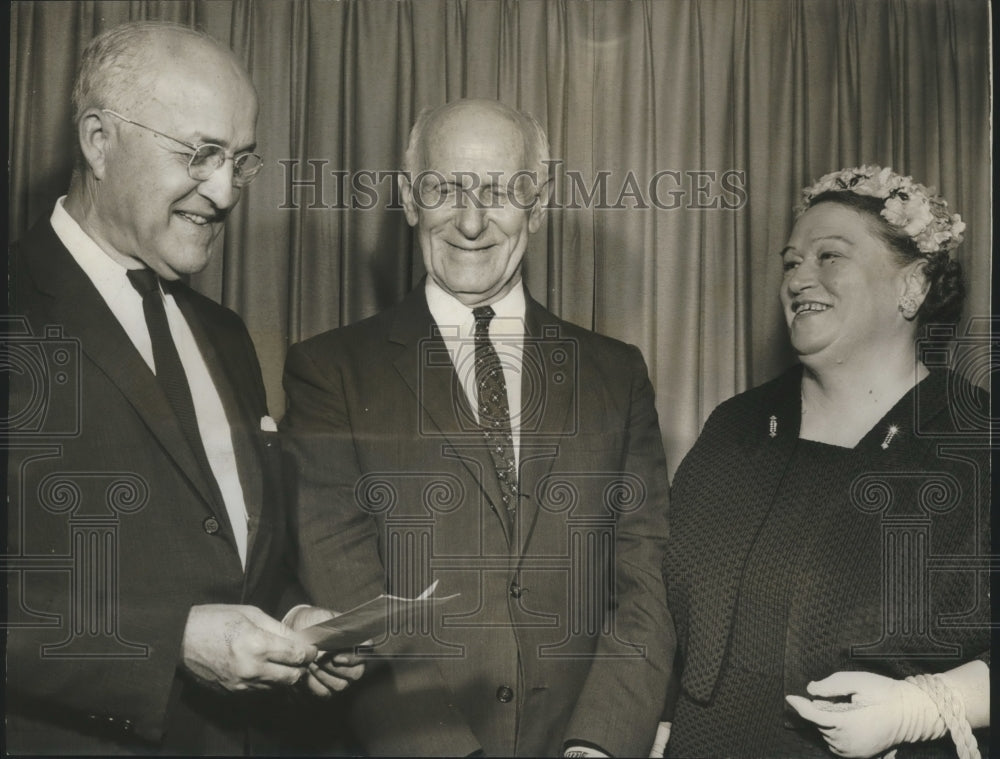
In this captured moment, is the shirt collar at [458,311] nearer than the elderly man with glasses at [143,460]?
No

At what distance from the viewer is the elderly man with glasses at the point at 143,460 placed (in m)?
2.26

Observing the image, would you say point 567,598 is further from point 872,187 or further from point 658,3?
point 658,3

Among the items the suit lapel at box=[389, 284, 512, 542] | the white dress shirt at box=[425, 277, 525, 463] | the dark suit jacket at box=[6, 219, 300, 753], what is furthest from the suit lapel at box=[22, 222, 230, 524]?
the white dress shirt at box=[425, 277, 525, 463]

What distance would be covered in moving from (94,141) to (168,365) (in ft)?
1.57

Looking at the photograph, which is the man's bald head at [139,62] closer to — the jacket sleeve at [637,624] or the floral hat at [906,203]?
the jacket sleeve at [637,624]

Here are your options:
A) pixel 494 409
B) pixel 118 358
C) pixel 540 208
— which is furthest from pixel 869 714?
pixel 118 358

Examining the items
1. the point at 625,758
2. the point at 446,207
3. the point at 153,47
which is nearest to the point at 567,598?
the point at 625,758

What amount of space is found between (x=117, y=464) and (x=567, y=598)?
95 cm

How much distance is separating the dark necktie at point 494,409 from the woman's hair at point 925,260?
0.77 metres

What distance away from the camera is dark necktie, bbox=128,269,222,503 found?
2273 millimetres

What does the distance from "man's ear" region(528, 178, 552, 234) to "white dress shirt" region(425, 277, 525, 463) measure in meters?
0.15

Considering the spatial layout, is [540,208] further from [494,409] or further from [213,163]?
[213,163]

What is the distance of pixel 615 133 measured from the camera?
8.27 feet

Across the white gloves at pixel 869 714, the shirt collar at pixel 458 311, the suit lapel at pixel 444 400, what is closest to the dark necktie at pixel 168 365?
the suit lapel at pixel 444 400
